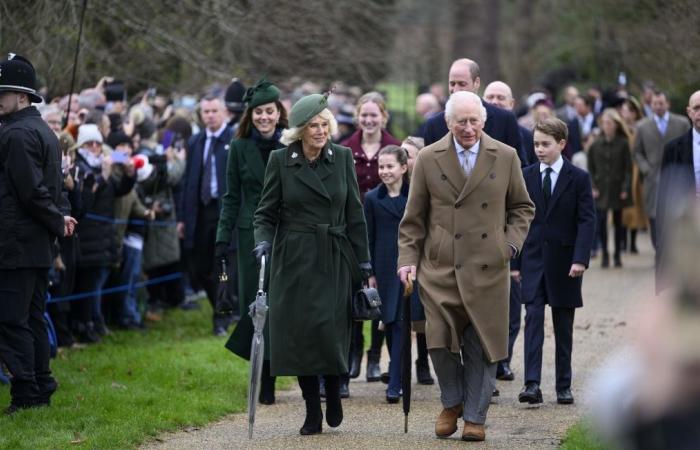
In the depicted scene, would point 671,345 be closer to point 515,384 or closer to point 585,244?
point 585,244

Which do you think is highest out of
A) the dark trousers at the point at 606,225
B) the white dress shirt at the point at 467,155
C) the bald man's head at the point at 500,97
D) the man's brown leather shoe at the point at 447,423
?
the bald man's head at the point at 500,97

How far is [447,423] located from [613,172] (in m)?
11.4

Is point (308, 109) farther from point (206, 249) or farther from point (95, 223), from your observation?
point (206, 249)

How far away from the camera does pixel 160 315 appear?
48.5ft

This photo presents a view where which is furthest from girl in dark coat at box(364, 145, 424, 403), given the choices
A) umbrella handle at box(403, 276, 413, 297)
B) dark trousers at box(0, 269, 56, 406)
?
dark trousers at box(0, 269, 56, 406)

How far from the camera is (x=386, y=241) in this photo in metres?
10.3

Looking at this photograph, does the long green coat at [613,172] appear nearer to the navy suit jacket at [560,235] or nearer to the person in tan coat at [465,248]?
the navy suit jacket at [560,235]

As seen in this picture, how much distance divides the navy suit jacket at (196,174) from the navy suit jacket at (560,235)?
4140mm

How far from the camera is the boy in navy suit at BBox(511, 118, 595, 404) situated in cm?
970

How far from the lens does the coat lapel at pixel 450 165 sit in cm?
841

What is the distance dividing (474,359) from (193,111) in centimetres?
1113

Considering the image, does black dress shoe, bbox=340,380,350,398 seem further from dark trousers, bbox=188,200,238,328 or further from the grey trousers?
dark trousers, bbox=188,200,238,328

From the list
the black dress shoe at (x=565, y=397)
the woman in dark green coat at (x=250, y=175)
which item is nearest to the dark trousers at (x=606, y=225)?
the black dress shoe at (x=565, y=397)

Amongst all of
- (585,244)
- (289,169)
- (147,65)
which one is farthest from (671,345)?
(147,65)
